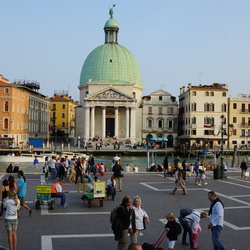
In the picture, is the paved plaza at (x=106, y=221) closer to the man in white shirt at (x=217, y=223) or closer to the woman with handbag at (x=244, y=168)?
the man in white shirt at (x=217, y=223)

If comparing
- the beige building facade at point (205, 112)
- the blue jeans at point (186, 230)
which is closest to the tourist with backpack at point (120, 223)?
the blue jeans at point (186, 230)

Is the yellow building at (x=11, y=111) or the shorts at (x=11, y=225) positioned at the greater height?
the yellow building at (x=11, y=111)

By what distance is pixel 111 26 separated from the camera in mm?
91312

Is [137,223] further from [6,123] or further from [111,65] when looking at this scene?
[111,65]

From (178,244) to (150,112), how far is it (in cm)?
7199

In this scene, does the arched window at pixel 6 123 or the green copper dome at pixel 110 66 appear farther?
the green copper dome at pixel 110 66

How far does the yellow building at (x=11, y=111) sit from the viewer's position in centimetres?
6253

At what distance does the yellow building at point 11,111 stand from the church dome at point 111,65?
72.8 ft

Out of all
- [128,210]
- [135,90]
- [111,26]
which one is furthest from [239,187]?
[111,26]

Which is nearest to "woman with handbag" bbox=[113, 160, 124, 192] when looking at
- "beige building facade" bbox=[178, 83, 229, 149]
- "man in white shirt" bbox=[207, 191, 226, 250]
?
"man in white shirt" bbox=[207, 191, 226, 250]

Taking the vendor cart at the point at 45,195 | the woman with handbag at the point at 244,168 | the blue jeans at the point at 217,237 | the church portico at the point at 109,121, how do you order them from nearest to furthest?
1. the blue jeans at the point at 217,237
2. the vendor cart at the point at 45,195
3. the woman with handbag at the point at 244,168
4. the church portico at the point at 109,121

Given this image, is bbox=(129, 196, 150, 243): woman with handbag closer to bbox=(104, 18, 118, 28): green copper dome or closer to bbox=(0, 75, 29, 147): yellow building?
bbox=(0, 75, 29, 147): yellow building

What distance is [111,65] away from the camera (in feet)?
282

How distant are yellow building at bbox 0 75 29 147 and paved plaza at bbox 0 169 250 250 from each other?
45603mm
